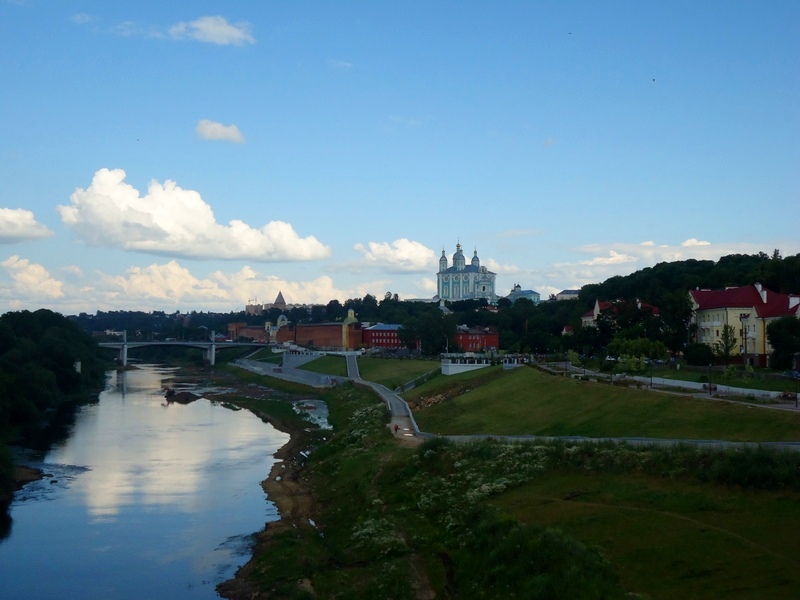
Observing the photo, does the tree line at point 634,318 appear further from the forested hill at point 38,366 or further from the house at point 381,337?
the forested hill at point 38,366

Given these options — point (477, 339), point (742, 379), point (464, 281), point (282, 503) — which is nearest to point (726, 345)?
point (742, 379)

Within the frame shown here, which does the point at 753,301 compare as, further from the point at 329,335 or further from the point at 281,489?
the point at 329,335

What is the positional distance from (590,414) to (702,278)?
44.8 m

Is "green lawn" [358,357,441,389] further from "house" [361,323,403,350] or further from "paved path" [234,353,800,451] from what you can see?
"house" [361,323,403,350]

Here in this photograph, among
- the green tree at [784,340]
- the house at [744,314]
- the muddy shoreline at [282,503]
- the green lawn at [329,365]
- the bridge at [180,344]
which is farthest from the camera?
the bridge at [180,344]

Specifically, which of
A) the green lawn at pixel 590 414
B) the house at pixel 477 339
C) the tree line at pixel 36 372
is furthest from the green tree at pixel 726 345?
the house at pixel 477 339

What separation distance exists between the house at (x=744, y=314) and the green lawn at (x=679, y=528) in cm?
2886

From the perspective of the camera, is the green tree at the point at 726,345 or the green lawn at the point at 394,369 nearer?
the green tree at the point at 726,345

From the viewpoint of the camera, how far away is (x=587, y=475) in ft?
75.2

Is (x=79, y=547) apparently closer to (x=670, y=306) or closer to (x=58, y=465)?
(x=58, y=465)

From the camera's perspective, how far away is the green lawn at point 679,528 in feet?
50.2

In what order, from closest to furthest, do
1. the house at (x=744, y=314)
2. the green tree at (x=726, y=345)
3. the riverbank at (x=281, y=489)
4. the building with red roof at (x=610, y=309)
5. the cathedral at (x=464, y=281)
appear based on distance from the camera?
the riverbank at (x=281, y=489)
the green tree at (x=726, y=345)
the house at (x=744, y=314)
the building with red roof at (x=610, y=309)
the cathedral at (x=464, y=281)

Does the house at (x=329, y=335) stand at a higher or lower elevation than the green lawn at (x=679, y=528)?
higher

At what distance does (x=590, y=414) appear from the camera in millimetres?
31188
